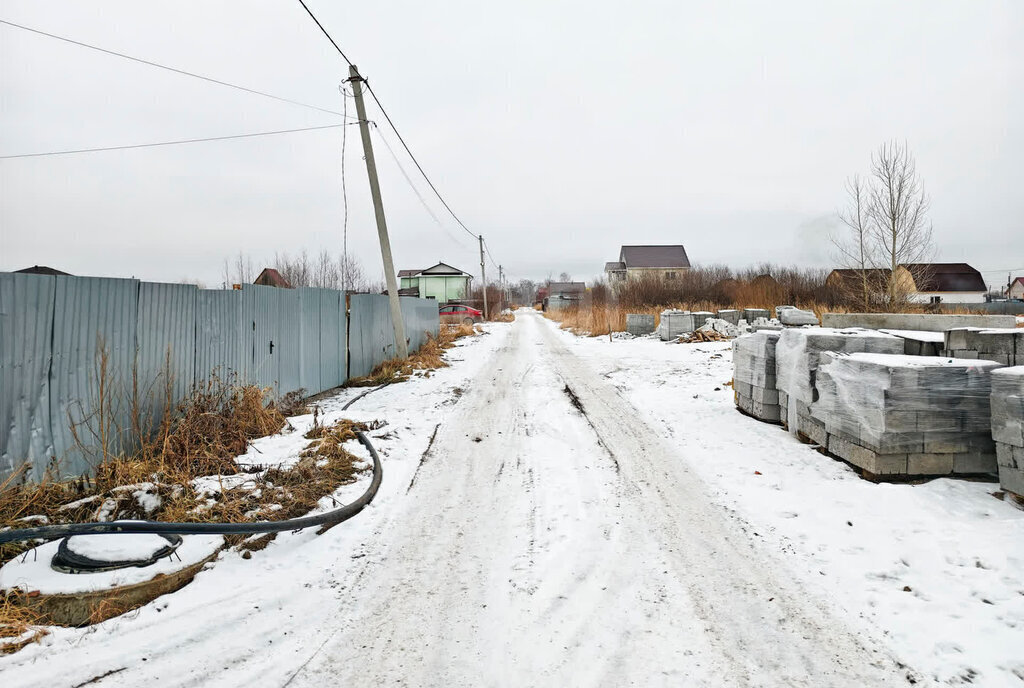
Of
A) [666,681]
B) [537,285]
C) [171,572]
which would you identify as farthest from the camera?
[537,285]

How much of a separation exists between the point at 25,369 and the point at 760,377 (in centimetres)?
756

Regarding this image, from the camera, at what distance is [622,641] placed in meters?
2.45

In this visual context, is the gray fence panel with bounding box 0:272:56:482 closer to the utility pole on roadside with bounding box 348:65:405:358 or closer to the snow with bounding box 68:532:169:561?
the snow with bounding box 68:532:169:561

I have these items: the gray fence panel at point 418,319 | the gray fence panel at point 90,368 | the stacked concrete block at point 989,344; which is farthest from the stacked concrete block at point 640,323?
the gray fence panel at point 90,368

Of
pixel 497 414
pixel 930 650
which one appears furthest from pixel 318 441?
pixel 930 650

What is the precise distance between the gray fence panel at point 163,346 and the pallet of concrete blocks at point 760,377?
6971 millimetres

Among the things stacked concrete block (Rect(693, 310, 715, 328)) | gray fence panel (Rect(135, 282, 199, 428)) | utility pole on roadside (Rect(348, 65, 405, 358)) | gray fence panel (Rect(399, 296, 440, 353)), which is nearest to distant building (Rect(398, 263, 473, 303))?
gray fence panel (Rect(399, 296, 440, 353))

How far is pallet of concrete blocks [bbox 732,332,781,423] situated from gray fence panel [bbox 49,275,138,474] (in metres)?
7.17

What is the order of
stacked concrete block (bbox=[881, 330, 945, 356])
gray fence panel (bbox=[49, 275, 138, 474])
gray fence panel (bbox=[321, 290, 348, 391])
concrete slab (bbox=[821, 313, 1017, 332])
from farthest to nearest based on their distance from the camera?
gray fence panel (bbox=[321, 290, 348, 391]), concrete slab (bbox=[821, 313, 1017, 332]), stacked concrete block (bbox=[881, 330, 945, 356]), gray fence panel (bbox=[49, 275, 138, 474])

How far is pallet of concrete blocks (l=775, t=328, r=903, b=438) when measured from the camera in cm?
545

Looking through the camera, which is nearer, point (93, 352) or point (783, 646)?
point (783, 646)

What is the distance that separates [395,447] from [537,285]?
132 m

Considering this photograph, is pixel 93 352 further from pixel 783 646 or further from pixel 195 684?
pixel 783 646

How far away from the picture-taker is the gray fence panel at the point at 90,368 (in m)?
3.94
